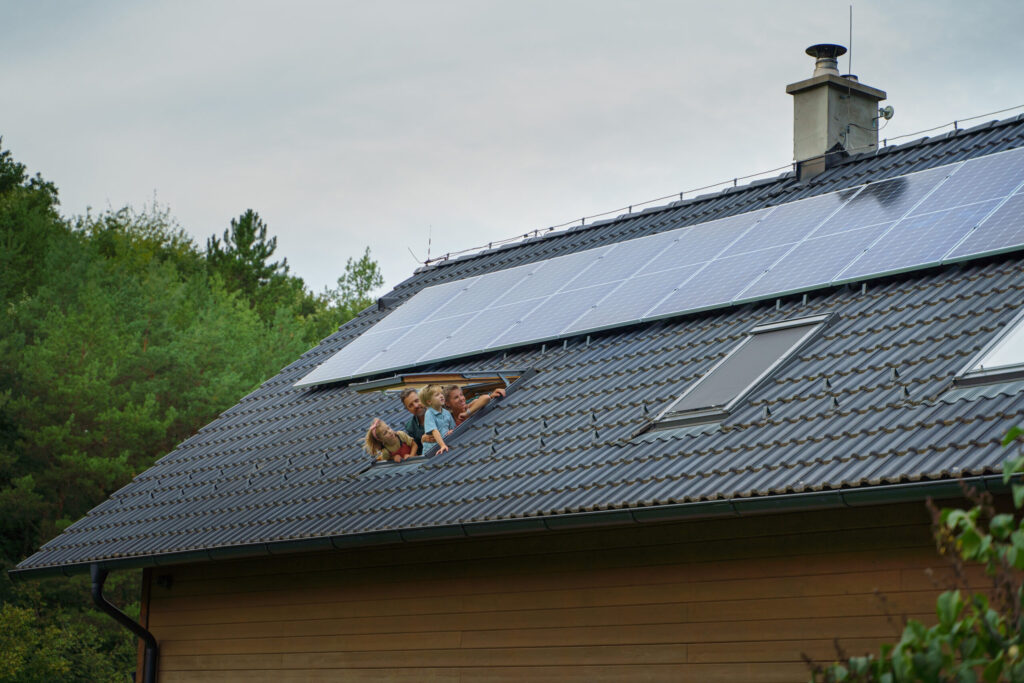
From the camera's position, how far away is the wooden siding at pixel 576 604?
8.90 metres

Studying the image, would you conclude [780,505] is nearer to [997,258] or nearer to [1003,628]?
[997,258]

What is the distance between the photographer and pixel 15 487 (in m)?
30.8

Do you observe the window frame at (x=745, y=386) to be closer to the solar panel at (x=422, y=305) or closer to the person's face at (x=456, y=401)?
the person's face at (x=456, y=401)

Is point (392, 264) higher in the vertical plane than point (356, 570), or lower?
higher

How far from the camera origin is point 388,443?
12.9m

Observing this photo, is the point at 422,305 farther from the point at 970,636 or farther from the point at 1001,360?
the point at 970,636

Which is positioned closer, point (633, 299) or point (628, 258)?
point (633, 299)

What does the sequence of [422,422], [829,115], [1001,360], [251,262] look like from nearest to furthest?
[1001,360]
[422,422]
[829,115]
[251,262]

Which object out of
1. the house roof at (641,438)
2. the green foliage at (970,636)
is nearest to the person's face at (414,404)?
the house roof at (641,438)

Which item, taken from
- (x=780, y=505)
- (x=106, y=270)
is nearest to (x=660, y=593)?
(x=780, y=505)

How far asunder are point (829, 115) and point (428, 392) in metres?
5.91

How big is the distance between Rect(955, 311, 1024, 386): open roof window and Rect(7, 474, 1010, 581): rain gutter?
3.50 feet

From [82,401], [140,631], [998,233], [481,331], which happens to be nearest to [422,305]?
[481,331]

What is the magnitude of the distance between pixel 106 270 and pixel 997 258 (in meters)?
37.1
